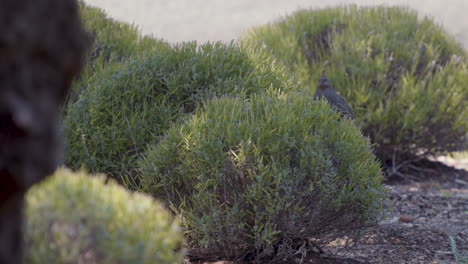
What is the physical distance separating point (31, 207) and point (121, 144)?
2.48 meters

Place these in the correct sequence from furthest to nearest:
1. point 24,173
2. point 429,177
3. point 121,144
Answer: point 429,177, point 121,144, point 24,173

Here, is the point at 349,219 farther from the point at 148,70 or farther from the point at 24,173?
the point at 24,173

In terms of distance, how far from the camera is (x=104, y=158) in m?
4.40

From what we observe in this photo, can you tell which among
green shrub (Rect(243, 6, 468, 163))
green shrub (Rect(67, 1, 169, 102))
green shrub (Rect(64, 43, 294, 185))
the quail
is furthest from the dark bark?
green shrub (Rect(243, 6, 468, 163))

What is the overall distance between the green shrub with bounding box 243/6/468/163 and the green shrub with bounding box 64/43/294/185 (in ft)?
13.0

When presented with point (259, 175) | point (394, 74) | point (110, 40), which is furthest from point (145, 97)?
point (394, 74)

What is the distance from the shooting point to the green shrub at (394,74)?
27.7 feet

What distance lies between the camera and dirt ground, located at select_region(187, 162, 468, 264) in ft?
14.8

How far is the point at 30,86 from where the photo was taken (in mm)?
1379

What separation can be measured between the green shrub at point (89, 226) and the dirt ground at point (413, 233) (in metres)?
2.02

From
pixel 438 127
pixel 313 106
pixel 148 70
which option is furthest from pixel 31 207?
pixel 438 127

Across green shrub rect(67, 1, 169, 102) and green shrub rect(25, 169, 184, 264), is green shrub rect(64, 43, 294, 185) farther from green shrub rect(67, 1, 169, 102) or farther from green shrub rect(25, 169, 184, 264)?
green shrub rect(25, 169, 184, 264)

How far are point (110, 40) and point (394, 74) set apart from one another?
466 cm

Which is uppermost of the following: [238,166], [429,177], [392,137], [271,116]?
[271,116]
